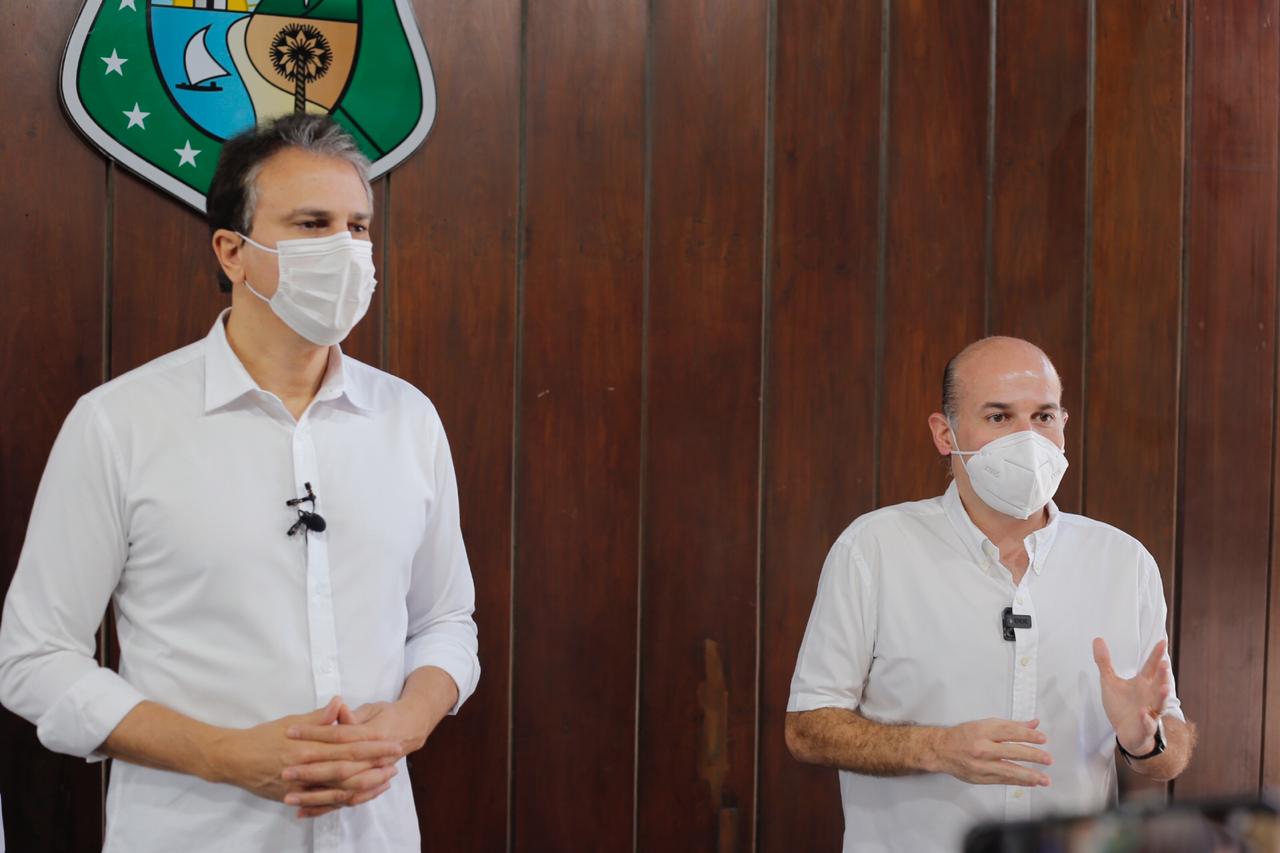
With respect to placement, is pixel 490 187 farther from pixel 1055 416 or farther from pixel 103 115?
pixel 1055 416

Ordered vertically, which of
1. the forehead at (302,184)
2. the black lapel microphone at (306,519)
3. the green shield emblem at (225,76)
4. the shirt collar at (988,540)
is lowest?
the shirt collar at (988,540)

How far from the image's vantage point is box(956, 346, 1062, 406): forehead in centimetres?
195

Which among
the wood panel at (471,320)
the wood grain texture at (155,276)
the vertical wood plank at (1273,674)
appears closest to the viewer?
the wood grain texture at (155,276)

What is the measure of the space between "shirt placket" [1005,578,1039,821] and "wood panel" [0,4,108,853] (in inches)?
62.6

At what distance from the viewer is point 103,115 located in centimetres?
206

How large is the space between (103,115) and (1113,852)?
1.98 metres

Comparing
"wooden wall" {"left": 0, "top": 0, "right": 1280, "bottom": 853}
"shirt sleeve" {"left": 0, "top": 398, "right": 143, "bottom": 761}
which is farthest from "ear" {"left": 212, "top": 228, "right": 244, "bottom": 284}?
"wooden wall" {"left": 0, "top": 0, "right": 1280, "bottom": 853}

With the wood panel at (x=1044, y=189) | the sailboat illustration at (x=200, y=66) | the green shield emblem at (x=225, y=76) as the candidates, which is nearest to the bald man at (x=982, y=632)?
the wood panel at (x=1044, y=189)

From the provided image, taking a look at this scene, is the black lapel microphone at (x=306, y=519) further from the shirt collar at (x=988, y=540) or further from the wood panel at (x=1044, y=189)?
the wood panel at (x=1044, y=189)

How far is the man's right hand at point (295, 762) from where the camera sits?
1466 millimetres

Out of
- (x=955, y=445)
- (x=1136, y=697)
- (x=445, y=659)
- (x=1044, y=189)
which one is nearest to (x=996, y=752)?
(x=1136, y=697)

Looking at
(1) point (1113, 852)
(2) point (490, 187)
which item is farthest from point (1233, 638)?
(1) point (1113, 852)

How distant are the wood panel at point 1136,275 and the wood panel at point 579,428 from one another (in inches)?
41.7

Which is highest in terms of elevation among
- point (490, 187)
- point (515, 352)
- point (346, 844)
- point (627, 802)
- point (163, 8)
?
point (163, 8)
